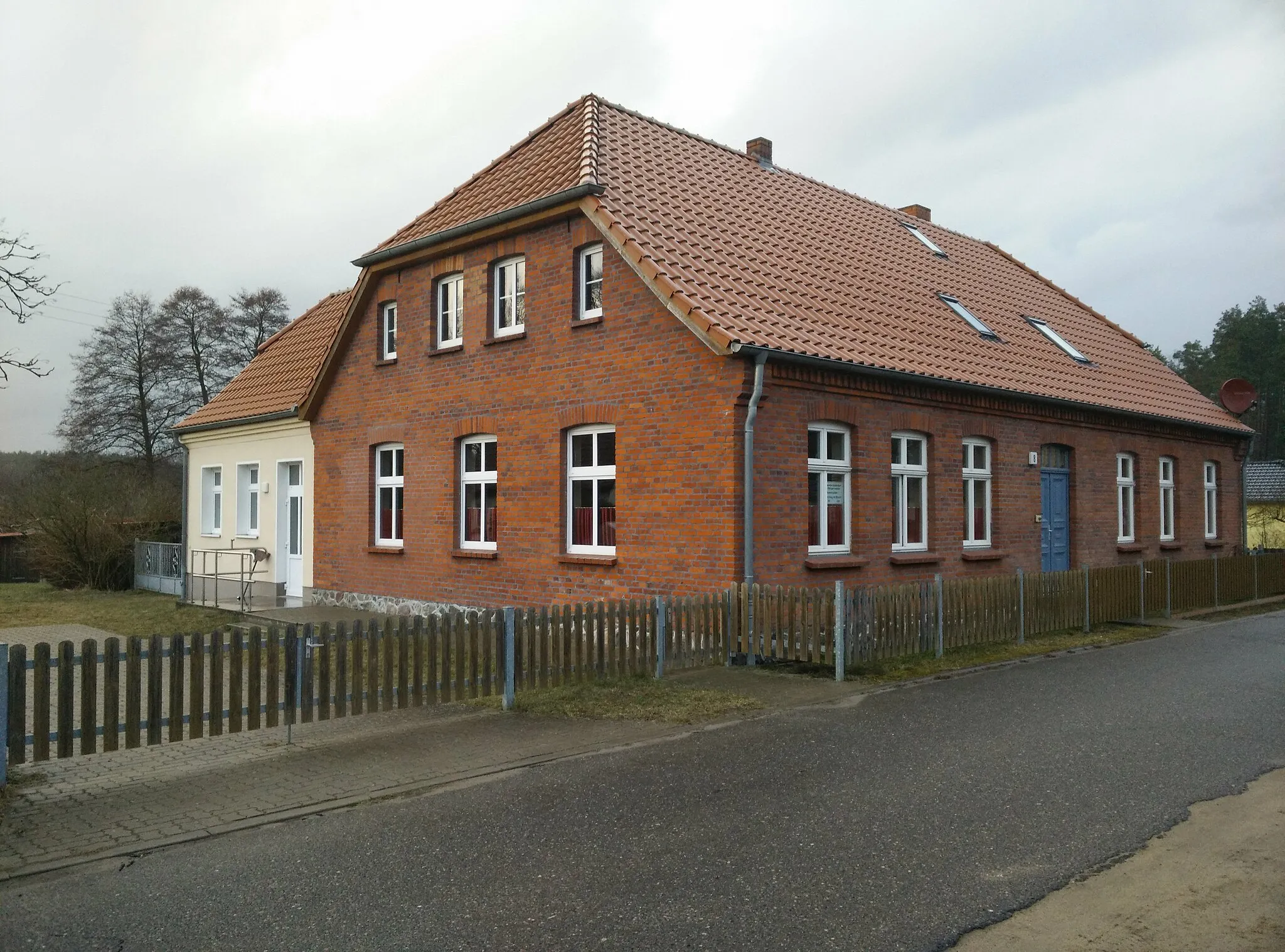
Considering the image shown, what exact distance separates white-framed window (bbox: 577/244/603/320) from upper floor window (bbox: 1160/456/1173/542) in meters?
13.6

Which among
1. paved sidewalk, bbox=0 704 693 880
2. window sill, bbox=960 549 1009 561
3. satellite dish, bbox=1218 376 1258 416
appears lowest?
paved sidewalk, bbox=0 704 693 880

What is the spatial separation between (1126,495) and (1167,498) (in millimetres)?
2145

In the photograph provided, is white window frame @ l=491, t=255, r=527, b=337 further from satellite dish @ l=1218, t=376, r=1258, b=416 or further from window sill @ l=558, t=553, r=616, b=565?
satellite dish @ l=1218, t=376, r=1258, b=416

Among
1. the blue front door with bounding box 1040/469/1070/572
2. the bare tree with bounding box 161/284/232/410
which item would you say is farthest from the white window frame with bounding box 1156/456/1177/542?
the bare tree with bounding box 161/284/232/410

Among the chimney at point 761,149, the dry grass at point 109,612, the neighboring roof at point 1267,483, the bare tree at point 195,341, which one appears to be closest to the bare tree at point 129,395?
the bare tree at point 195,341

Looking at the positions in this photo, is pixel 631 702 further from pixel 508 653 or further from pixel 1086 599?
pixel 1086 599

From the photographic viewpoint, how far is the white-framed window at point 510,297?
603 inches

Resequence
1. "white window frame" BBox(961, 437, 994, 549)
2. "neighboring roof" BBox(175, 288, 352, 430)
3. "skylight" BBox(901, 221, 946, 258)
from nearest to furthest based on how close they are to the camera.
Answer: "white window frame" BBox(961, 437, 994, 549) → "neighboring roof" BBox(175, 288, 352, 430) → "skylight" BBox(901, 221, 946, 258)

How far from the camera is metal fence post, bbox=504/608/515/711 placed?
30.5 ft

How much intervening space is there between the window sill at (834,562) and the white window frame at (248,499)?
522 inches

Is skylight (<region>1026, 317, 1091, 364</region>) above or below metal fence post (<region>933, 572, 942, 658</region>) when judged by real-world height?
above

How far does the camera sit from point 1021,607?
45.7ft

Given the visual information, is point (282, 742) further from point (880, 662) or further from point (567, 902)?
point (880, 662)

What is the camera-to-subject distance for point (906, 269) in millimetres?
19125
